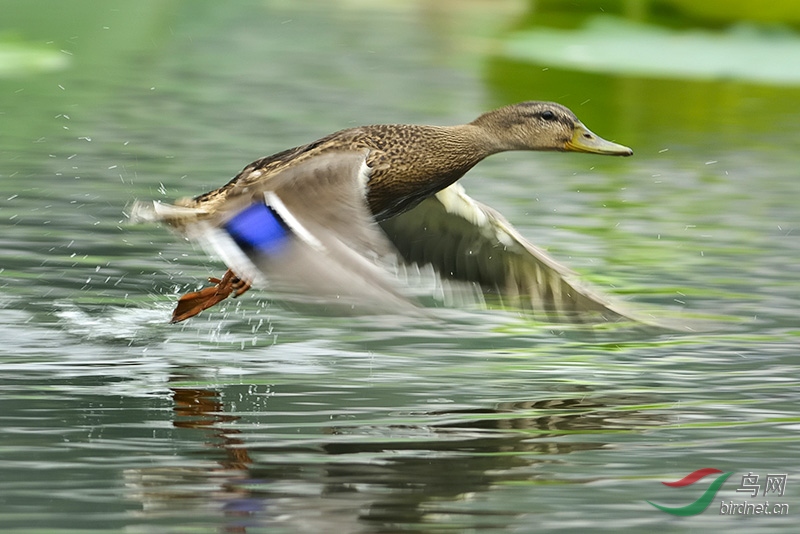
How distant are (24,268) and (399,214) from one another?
2519 millimetres

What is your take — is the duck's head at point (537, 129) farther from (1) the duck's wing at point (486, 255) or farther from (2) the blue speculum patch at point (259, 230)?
(2) the blue speculum patch at point (259, 230)

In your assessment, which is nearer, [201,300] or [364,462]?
[364,462]

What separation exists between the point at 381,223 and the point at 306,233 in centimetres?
189

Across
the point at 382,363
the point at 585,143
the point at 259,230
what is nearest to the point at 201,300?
the point at 382,363

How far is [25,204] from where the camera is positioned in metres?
12.5

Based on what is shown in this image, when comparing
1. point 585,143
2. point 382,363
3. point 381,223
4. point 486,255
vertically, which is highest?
point 585,143

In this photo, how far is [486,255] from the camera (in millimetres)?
9609

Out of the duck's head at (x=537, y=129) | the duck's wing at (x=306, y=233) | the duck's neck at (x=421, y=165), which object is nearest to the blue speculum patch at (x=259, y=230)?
the duck's wing at (x=306, y=233)

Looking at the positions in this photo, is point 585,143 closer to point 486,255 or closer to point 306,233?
point 486,255

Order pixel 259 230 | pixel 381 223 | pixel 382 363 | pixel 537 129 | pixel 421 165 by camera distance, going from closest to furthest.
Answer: pixel 259 230
pixel 382 363
pixel 421 165
pixel 537 129
pixel 381 223

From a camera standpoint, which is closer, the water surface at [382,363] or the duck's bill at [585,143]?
the water surface at [382,363]

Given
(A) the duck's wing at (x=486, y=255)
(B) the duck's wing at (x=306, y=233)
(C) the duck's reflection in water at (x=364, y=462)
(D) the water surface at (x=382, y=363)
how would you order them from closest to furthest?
(C) the duck's reflection in water at (x=364, y=462) → (D) the water surface at (x=382, y=363) → (B) the duck's wing at (x=306, y=233) → (A) the duck's wing at (x=486, y=255)

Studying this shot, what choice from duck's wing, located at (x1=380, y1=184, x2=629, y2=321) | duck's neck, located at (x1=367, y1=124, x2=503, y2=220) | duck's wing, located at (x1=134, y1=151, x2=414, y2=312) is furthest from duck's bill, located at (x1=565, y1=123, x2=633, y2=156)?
duck's wing, located at (x1=134, y1=151, x2=414, y2=312)

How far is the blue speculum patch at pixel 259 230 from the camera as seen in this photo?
25.3 ft
